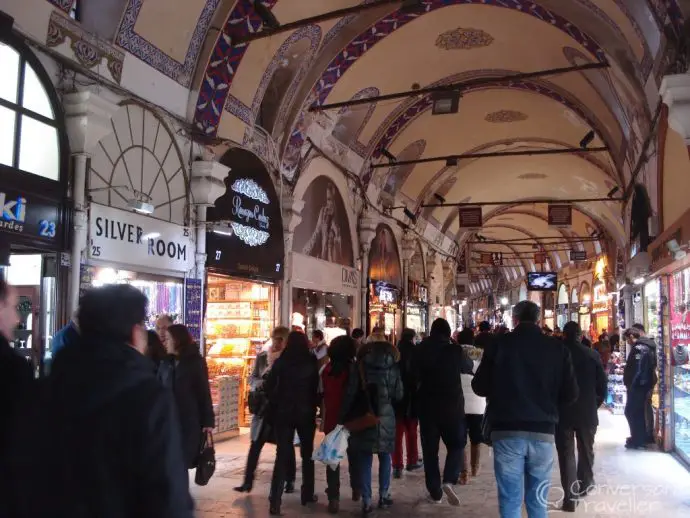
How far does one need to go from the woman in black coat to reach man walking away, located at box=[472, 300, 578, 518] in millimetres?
1896

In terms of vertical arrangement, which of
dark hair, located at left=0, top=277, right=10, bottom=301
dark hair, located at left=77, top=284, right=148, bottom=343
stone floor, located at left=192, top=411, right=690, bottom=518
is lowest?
stone floor, located at left=192, top=411, right=690, bottom=518

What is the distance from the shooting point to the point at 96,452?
4.74 feet

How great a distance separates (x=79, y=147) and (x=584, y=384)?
484 cm

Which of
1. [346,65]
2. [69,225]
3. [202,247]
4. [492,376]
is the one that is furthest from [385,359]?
[346,65]

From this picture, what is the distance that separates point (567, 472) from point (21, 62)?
552 cm

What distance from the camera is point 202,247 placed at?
8.12 metres

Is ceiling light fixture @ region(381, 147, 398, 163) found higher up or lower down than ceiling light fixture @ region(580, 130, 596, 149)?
lower down

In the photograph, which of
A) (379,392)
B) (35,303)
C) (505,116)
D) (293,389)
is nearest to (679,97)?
(379,392)

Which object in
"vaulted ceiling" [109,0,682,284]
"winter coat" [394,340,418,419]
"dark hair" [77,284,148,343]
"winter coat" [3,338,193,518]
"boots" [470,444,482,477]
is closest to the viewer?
"winter coat" [3,338,193,518]

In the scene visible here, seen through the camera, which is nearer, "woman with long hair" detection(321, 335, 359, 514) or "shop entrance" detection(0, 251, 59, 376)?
"woman with long hair" detection(321, 335, 359, 514)

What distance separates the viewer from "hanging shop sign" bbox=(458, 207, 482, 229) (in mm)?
17828

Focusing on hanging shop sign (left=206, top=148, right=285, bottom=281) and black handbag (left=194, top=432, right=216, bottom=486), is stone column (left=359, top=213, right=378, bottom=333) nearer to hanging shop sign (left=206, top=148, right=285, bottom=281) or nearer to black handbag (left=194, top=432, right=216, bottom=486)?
hanging shop sign (left=206, top=148, right=285, bottom=281)

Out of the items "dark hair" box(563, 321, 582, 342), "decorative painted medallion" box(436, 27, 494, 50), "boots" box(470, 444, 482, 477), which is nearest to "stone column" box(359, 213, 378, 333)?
"decorative painted medallion" box(436, 27, 494, 50)

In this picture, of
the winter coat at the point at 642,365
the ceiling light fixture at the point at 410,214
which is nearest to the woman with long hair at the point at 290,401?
the winter coat at the point at 642,365
